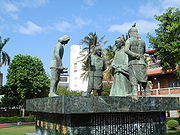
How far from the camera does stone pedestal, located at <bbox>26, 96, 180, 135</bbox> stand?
17.3 feet

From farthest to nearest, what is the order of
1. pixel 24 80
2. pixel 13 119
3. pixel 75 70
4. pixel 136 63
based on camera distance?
pixel 75 70
pixel 24 80
pixel 13 119
pixel 136 63

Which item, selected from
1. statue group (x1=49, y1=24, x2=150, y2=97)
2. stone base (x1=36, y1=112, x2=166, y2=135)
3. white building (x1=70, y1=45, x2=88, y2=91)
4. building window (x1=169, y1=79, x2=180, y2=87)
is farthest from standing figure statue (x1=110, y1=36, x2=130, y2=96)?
white building (x1=70, y1=45, x2=88, y2=91)

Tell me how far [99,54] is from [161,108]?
394cm

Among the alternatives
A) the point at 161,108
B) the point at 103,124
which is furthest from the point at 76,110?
the point at 161,108

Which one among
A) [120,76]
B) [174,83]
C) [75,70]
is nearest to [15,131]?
[120,76]

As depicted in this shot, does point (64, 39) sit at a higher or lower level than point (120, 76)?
higher

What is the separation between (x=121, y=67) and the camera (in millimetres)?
8375

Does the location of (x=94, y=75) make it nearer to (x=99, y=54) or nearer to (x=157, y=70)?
(x=99, y=54)

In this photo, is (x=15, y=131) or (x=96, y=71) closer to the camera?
(x=96, y=71)

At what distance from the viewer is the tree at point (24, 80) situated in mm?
28953

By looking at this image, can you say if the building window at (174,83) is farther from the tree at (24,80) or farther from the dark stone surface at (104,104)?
the dark stone surface at (104,104)

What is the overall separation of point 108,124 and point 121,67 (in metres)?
2.97

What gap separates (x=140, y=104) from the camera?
6.03 meters

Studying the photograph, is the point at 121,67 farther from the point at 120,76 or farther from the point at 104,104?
the point at 104,104
